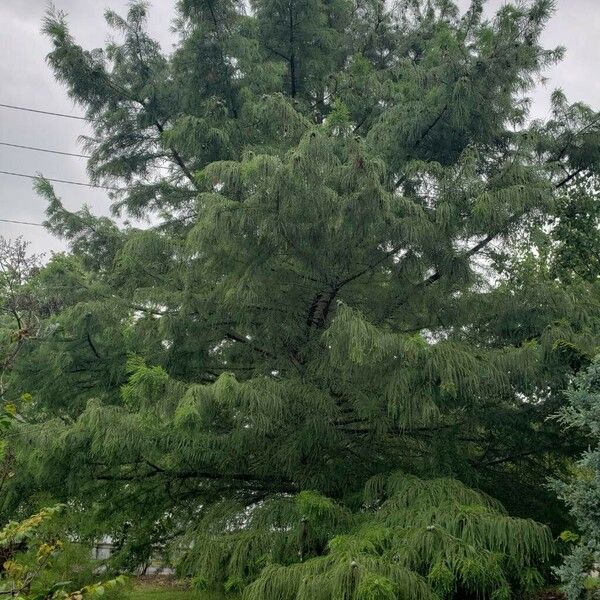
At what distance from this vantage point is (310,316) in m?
6.54

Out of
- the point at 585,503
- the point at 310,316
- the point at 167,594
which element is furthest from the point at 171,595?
the point at 585,503

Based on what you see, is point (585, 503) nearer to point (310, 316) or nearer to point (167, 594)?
point (310, 316)

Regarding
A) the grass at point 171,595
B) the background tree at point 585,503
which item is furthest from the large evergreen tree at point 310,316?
the grass at point 171,595

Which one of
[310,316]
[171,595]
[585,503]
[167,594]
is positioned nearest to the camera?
[585,503]

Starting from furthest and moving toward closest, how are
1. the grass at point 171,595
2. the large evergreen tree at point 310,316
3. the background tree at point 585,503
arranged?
the grass at point 171,595 < the large evergreen tree at point 310,316 < the background tree at point 585,503

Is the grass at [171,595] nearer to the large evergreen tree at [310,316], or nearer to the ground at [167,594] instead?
the ground at [167,594]

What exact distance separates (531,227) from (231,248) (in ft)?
9.21

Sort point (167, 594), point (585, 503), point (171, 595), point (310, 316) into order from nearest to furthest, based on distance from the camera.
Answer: point (585, 503)
point (310, 316)
point (171, 595)
point (167, 594)

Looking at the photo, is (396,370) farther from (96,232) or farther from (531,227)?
(96,232)

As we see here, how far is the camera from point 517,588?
192 inches

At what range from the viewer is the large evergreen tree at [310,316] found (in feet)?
15.9

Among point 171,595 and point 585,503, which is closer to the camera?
point 585,503

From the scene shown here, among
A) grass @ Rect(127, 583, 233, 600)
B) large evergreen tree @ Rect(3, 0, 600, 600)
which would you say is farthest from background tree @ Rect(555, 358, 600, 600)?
grass @ Rect(127, 583, 233, 600)

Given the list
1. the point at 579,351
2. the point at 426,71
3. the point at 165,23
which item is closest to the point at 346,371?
the point at 579,351
